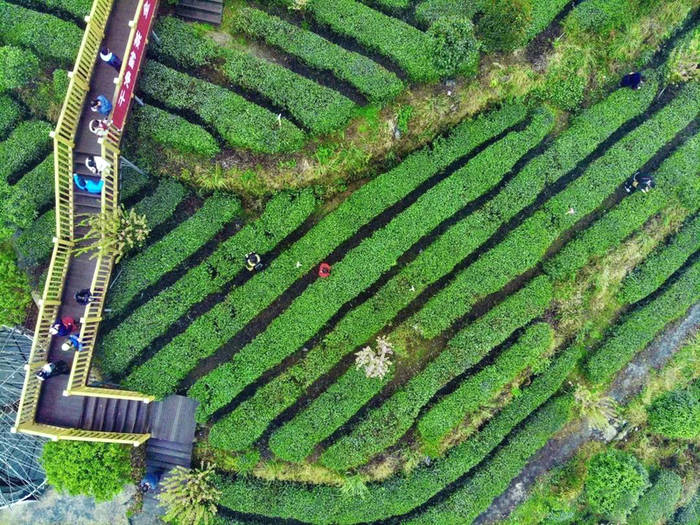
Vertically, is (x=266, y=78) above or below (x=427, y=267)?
above

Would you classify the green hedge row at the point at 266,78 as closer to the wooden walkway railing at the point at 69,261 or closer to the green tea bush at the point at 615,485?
the wooden walkway railing at the point at 69,261

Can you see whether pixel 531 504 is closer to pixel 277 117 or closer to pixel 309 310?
pixel 309 310

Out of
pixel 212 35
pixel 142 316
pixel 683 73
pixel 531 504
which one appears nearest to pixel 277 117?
pixel 212 35

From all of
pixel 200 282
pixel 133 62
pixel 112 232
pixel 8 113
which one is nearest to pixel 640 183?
pixel 200 282

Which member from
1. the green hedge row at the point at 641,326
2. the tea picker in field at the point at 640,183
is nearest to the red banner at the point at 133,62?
the tea picker in field at the point at 640,183

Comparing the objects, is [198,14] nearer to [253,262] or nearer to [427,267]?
[253,262]

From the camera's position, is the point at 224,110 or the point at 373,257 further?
the point at 373,257
